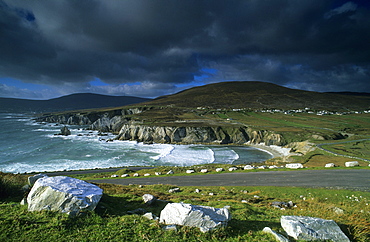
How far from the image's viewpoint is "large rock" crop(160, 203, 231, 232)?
732cm

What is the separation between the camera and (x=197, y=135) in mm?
77062

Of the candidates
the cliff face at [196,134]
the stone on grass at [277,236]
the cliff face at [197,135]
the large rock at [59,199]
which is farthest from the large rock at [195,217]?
the cliff face at [197,135]

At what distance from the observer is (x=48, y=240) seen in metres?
6.25

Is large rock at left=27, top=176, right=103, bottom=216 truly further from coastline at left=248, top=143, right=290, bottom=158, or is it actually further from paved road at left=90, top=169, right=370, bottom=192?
coastline at left=248, top=143, right=290, bottom=158

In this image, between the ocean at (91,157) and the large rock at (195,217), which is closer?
the large rock at (195,217)

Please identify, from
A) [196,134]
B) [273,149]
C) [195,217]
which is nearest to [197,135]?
[196,134]

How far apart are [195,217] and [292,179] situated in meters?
21.0

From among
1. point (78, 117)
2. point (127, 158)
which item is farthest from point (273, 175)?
point (78, 117)

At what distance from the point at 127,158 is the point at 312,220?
165ft

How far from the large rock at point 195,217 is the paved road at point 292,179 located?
1588 cm

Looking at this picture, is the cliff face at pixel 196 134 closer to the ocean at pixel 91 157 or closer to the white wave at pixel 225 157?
the ocean at pixel 91 157

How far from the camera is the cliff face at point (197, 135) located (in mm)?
74875

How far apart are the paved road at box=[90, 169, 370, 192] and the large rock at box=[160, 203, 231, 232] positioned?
15.9 metres

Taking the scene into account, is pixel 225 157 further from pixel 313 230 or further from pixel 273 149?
pixel 313 230
